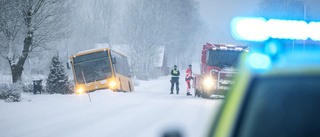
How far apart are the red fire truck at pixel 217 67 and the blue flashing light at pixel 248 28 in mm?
10695

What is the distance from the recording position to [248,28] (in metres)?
1.73

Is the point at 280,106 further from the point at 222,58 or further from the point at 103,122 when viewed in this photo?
the point at 222,58

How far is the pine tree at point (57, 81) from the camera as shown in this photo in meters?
18.7

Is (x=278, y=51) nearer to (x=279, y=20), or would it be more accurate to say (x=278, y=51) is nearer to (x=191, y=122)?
(x=279, y=20)

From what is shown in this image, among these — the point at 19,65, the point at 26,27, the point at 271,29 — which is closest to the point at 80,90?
the point at 19,65

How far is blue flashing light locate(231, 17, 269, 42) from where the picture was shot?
170 centimetres

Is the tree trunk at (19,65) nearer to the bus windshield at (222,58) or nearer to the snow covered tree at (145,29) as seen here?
the bus windshield at (222,58)

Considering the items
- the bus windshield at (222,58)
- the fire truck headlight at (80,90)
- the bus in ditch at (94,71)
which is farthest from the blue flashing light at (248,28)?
the fire truck headlight at (80,90)

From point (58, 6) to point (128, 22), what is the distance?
21239mm

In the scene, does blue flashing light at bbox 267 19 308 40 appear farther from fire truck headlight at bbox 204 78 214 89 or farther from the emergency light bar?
fire truck headlight at bbox 204 78 214 89

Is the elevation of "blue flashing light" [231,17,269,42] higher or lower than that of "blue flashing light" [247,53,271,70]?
higher

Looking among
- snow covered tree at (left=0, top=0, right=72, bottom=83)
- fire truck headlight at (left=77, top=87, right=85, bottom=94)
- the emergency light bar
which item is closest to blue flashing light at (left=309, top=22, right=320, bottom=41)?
the emergency light bar

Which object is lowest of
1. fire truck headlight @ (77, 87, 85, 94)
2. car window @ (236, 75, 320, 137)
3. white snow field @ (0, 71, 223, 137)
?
fire truck headlight @ (77, 87, 85, 94)

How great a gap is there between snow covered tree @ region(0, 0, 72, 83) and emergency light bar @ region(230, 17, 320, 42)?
1634 cm
